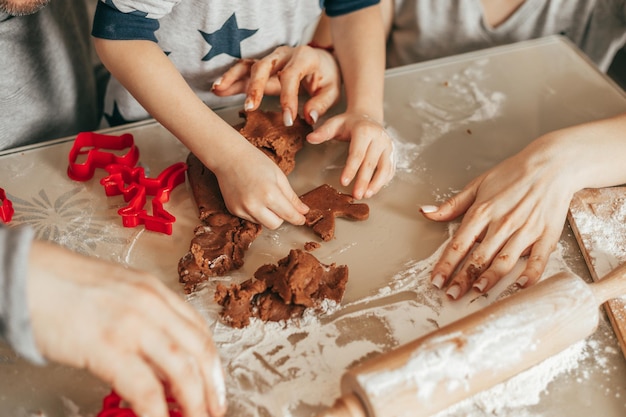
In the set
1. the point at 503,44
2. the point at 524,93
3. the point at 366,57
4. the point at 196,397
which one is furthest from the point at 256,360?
the point at 503,44

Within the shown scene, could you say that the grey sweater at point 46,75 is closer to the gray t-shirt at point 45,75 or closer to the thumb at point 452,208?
the gray t-shirt at point 45,75

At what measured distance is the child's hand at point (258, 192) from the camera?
95cm

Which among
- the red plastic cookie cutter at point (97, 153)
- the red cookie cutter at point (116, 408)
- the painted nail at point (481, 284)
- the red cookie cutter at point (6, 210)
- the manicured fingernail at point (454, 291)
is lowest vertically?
the red cookie cutter at point (116, 408)

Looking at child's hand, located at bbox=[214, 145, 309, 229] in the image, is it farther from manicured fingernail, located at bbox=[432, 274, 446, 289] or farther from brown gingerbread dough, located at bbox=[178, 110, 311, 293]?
manicured fingernail, located at bbox=[432, 274, 446, 289]

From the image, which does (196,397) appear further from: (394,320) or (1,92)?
(1,92)

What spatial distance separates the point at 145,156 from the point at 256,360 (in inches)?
20.3

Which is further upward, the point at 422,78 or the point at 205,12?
the point at 205,12

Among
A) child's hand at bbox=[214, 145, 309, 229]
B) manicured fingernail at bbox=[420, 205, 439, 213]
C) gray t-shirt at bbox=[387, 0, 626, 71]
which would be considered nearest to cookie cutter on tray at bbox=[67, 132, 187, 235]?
child's hand at bbox=[214, 145, 309, 229]

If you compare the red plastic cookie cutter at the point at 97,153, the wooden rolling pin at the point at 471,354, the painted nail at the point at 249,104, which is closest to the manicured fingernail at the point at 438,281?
the wooden rolling pin at the point at 471,354

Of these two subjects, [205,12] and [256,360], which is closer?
[256,360]

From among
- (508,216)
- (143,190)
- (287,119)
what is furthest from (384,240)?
(143,190)

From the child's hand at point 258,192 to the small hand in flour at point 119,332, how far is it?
30 cm

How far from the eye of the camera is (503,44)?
5.05 ft

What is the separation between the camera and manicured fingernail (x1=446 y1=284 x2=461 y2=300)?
2.83 ft
